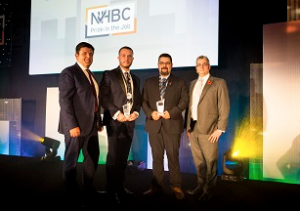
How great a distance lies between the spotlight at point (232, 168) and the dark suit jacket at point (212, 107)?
99 cm

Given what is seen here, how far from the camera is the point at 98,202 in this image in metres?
2.40

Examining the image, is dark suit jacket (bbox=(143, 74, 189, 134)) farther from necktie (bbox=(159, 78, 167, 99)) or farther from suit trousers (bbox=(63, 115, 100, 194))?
suit trousers (bbox=(63, 115, 100, 194))

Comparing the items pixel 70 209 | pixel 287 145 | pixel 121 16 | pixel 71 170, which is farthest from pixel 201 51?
pixel 70 209

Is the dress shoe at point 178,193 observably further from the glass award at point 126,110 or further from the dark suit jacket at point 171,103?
the glass award at point 126,110

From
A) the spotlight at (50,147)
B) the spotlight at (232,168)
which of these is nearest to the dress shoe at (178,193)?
the spotlight at (232,168)

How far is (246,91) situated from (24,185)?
3.45m

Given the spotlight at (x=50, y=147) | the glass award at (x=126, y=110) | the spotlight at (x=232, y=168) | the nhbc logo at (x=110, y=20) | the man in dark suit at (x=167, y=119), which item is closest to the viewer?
the glass award at (x=126, y=110)

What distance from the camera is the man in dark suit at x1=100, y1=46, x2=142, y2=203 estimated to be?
244cm

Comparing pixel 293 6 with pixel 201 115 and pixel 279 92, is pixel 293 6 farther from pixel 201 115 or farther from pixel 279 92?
pixel 201 115

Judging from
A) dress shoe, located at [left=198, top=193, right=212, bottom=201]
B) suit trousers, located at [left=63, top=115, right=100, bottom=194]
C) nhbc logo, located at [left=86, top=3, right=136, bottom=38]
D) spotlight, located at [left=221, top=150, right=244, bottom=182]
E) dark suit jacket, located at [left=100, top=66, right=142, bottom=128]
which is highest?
nhbc logo, located at [left=86, top=3, right=136, bottom=38]

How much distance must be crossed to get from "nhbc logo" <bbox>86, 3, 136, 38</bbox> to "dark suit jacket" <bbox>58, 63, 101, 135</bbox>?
6.05 feet

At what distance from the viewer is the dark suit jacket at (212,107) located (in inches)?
97.9

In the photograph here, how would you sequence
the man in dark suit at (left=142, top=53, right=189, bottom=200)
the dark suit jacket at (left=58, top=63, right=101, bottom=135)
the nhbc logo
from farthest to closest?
the nhbc logo
the man in dark suit at (left=142, top=53, right=189, bottom=200)
the dark suit jacket at (left=58, top=63, right=101, bottom=135)

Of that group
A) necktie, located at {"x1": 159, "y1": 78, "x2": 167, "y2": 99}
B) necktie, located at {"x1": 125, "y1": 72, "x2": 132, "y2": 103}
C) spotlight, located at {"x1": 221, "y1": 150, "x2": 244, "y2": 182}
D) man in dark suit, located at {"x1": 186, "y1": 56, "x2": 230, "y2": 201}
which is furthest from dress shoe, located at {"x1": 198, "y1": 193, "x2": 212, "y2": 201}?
necktie, located at {"x1": 125, "y1": 72, "x2": 132, "y2": 103}
